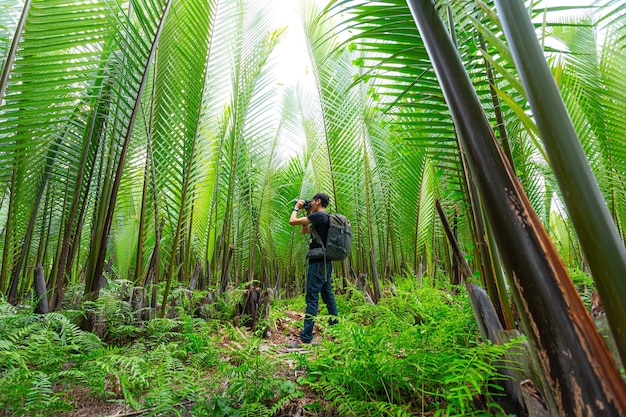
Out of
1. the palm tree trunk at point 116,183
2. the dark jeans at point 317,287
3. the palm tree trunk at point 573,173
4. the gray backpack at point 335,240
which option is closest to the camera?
the palm tree trunk at point 573,173

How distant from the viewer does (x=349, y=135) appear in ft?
11.5

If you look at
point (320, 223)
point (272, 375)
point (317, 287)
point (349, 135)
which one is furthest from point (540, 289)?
point (349, 135)

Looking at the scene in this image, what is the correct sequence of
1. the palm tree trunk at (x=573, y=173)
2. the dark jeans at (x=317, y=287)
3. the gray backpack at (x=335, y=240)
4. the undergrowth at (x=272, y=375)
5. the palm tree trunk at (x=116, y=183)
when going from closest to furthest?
the palm tree trunk at (x=573, y=173)
the undergrowth at (x=272, y=375)
the palm tree trunk at (x=116, y=183)
the dark jeans at (x=317, y=287)
the gray backpack at (x=335, y=240)

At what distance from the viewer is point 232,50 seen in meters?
2.74

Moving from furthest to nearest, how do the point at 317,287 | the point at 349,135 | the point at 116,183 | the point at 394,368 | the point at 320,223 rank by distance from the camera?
the point at 349,135, the point at 320,223, the point at 317,287, the point at 116,183, the point at 394,368

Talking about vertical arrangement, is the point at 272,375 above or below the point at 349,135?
below

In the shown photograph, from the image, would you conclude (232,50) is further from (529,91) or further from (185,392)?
(529,91)

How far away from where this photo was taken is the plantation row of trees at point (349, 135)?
451mm

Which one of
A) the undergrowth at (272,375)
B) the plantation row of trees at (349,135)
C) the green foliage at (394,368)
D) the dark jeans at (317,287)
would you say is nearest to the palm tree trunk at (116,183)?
the plantation row of trees at (349,135)

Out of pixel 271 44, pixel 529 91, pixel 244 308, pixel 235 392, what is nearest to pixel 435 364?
pixel 235 392

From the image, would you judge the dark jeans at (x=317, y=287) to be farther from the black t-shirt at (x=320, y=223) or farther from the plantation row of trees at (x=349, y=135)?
the plantation row of trees at (x=349, y=135)

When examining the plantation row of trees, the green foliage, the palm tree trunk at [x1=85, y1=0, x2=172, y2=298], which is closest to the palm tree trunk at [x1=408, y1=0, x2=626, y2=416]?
the plantation row of trees

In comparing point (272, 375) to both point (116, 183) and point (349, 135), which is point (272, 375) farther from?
point (349, 135)

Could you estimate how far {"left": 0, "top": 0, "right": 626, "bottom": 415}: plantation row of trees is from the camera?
45cm
